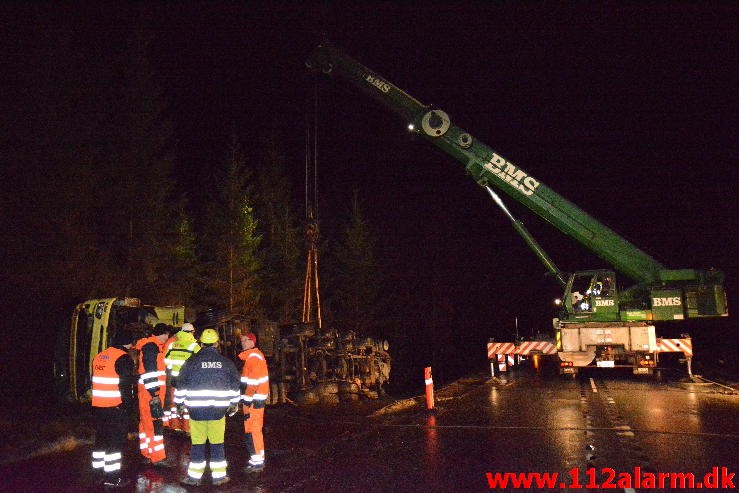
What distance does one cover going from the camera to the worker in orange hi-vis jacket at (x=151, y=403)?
299 inches

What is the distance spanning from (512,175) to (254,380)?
1114 centimetres

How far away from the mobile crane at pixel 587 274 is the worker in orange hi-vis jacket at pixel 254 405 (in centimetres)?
1065

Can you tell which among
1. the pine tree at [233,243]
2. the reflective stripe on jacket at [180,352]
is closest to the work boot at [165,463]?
the reflective stripe on jacket at [180,352]

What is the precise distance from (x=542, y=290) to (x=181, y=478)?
66615 mm

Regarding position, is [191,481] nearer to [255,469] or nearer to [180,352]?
[255,469]

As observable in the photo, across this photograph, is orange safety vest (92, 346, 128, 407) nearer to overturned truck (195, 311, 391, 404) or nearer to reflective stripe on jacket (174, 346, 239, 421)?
reflective stripe on jacket (174, 346, 239, 421)

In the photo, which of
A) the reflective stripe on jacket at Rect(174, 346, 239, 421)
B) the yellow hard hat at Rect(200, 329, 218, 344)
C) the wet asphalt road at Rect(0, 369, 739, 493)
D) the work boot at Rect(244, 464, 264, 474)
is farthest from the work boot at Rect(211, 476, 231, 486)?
the yellow hard hat at Rect(200, 329, 218, 344)

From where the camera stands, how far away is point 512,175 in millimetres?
16359

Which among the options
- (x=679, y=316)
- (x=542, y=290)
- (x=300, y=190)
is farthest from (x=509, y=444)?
(x=542, y=290)

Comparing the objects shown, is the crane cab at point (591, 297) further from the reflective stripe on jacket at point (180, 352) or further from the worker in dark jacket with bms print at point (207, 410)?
the worker in dark jacket with bms print at point (207, 410)

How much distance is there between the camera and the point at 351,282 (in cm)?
4075

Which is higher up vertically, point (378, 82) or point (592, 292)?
point (378, 82)

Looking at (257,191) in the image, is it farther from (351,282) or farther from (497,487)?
(497,487)

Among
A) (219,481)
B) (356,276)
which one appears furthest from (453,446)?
(356,276)
